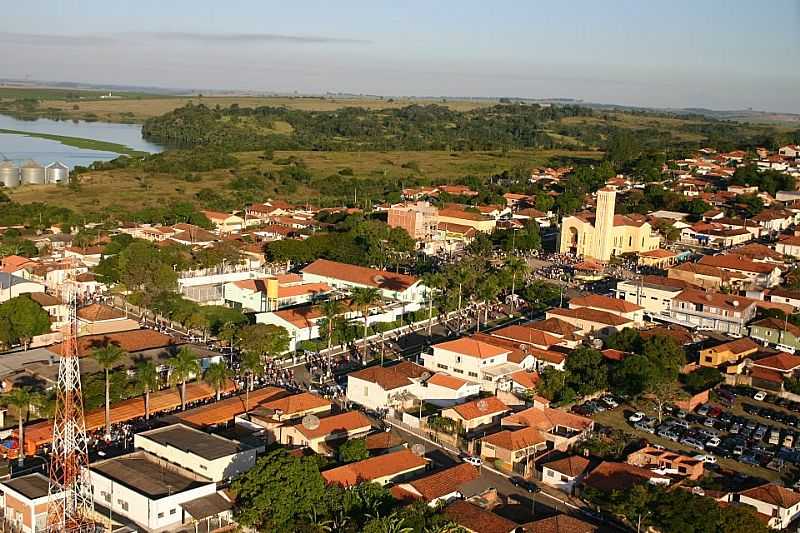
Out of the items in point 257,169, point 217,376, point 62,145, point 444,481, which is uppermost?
point 257,169

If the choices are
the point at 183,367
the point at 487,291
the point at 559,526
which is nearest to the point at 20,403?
the point at 183,367

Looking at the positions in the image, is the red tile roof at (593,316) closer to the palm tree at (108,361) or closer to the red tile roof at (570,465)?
the red tile roof at (570,465)

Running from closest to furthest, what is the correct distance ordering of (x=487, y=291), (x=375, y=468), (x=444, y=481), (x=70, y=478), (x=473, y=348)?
(x=70, y=478) < (x=444, y=481) < (x=375, y=468) < (x=473, y=348) < (x=487, y=291)

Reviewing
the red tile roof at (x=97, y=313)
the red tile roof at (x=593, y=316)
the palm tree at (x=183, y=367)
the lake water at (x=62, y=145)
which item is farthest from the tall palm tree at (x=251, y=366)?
the lake water at (x=62, y=145)

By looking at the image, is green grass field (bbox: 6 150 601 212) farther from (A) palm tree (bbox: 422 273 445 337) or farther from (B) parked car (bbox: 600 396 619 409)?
(B) parked car (bbox: 600 396 619 409)

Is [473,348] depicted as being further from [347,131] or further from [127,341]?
[347,131]

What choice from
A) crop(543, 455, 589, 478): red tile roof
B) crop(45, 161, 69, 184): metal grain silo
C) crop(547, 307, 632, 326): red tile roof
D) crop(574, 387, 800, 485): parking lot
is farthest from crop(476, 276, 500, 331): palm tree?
crop(45, 161, 69, 184): metal grain silo

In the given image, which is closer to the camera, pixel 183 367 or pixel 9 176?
pixel 183 367

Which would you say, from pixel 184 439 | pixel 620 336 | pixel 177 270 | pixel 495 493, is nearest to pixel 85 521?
pixel 184 439

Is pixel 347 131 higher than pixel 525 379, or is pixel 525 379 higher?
pixel 347 131
